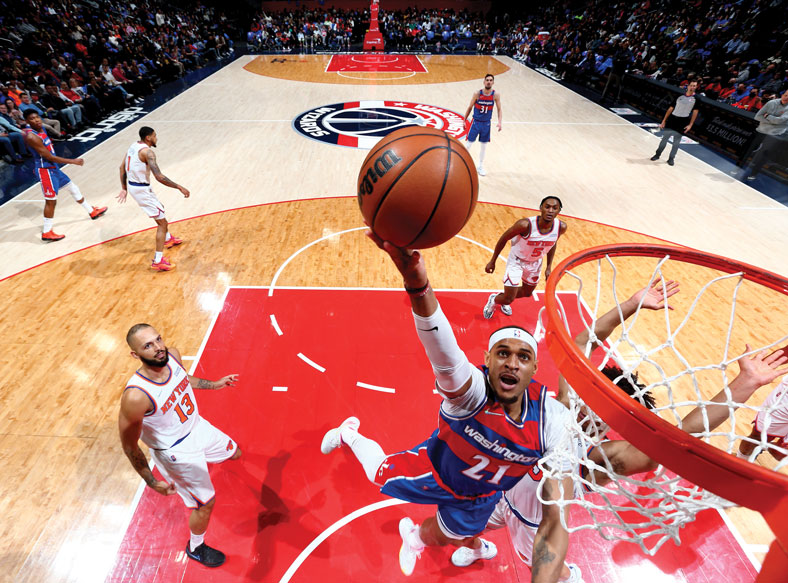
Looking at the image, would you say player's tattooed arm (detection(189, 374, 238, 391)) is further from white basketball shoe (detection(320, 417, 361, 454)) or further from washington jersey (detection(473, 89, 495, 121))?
washington jersey (detection(473, 89, 495, 121))

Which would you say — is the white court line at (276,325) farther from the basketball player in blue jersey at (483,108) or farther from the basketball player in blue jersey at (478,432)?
the basketball player in blue jersey at (483,108)

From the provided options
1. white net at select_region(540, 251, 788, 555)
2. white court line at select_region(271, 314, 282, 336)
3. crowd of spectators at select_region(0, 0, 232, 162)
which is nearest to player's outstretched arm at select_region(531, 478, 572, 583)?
white net at select_region(540, 251, 788, 555)

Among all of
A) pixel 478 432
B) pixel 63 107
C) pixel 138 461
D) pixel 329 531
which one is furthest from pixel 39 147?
pixel 478 432

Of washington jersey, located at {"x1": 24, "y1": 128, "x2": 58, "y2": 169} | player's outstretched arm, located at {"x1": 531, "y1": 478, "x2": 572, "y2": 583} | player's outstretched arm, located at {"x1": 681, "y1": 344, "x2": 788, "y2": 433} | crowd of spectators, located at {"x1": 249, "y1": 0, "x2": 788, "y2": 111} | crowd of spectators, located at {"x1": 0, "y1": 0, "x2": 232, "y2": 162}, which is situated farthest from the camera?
crowd of spectators, located at {"x1": 249, "y1": 0, "x2": 788, "y2": 111}

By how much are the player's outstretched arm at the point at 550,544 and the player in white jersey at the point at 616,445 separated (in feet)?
0.07

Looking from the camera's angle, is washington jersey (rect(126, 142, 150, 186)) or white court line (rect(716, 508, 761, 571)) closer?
white court line (rect(716, 508, 761, 571))

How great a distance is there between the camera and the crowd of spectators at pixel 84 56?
33.3 feet

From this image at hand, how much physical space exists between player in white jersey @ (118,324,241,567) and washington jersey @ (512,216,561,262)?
3.41m

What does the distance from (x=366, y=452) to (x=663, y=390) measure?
3212 millimetres

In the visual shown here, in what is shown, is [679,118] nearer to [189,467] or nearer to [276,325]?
[276,325]

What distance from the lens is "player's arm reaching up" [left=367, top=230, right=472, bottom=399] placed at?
152cm

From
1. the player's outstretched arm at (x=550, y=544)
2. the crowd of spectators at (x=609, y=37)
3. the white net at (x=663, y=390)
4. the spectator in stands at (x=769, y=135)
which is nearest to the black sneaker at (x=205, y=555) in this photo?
the player's outstretched arm at (x=550, y=544)

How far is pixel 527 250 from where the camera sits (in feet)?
15.4

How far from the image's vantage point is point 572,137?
11195 millimetres
